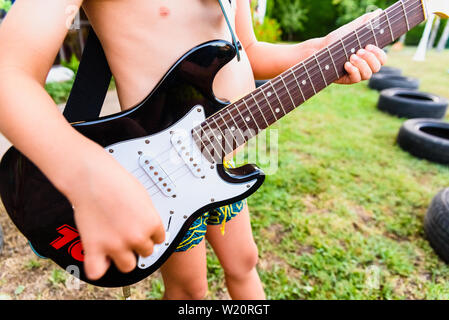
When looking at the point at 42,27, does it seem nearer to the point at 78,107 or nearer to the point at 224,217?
the point at 78,107

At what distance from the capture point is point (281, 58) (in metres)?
1.24

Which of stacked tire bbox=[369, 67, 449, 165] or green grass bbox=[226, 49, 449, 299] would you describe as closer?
green grass bbox=[226, 49, 449, 299]

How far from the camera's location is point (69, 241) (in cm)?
84

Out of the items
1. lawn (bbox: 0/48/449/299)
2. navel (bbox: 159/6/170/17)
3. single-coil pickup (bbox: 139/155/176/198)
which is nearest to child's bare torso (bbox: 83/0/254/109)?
navel (bbox: 159/6/170/17)

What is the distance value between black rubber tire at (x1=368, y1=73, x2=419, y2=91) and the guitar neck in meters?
6.37

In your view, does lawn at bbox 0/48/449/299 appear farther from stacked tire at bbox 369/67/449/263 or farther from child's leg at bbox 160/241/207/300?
child's leg at bbox 160/241/207/300

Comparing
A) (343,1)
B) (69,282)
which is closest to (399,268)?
(69,282)

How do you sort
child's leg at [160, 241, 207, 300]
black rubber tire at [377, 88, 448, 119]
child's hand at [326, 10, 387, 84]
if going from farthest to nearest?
black rubber tire at [377, 88, 448, 119], child's leg at [160, 241, 207, 300], child's hand at [326, 10, 387, 84]

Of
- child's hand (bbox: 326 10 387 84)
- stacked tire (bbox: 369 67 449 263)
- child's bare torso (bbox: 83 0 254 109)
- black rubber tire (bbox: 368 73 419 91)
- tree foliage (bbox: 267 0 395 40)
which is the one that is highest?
child's bare torso (bbox: 83 0 254 109)

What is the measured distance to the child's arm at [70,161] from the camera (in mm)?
535

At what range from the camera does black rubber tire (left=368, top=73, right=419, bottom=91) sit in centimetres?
633

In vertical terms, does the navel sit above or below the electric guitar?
above

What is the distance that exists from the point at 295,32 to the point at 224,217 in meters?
20.9

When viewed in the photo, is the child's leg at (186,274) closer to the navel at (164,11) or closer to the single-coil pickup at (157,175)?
the single-coil pickup at (157,175)
